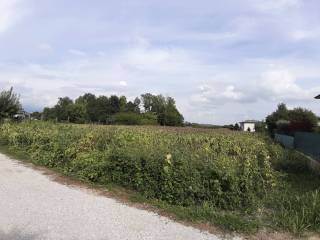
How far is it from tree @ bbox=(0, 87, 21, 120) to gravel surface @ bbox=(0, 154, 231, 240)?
27864mm

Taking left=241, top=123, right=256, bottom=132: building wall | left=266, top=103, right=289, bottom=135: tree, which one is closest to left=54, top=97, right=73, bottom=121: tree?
left=241, top=123, right=256, bottom=132: building wall

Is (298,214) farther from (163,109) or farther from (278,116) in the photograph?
(163,109)

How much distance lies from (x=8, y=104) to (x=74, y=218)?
105ft

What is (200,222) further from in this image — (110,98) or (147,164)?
(110,98)

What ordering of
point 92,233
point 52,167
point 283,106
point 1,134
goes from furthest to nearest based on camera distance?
point 283,106 < point 1,134 < point 52,167 < point 92,233

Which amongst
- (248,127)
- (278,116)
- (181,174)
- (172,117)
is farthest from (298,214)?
(172,117)

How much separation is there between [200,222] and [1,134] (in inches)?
786

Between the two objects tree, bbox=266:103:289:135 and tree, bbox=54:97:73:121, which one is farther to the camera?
tree, bbox=54:97:73:121

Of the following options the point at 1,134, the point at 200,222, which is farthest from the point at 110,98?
the point at 200,222

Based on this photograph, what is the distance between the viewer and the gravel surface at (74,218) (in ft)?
20.9

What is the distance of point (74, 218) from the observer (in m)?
7.23

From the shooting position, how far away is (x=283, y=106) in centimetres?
7006

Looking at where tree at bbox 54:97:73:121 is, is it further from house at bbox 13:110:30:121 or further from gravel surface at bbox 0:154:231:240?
gravel surface at bbox 0:154:231:240

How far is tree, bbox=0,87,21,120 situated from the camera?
36503mm
